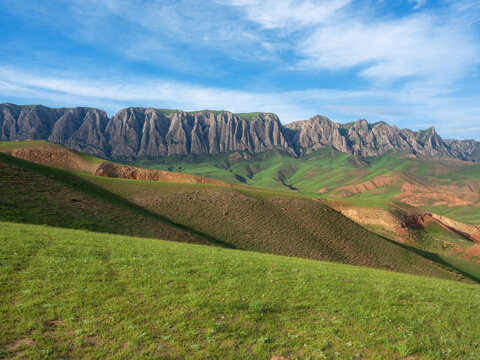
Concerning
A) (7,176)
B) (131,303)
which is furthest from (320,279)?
(7,176)

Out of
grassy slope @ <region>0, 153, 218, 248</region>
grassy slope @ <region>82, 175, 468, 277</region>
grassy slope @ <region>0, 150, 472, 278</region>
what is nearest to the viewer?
grassy slope @ <region>0, 153, 218, 248</region>

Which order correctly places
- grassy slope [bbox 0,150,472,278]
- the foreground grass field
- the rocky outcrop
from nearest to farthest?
the foreground grass field
grassy slope [bbox 0,150,472,278]
the rocky outcrop

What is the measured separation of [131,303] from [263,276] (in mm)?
9179

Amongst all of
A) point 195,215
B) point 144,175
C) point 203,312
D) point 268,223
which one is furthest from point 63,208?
point 144,175

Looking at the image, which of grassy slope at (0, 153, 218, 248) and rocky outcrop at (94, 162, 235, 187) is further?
rocky outcrop at (94, 162, 235, 187)

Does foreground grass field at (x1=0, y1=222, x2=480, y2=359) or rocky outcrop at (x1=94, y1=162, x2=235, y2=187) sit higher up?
foreground grass field at (x1=0, y1=222, x2=480, y2=359)

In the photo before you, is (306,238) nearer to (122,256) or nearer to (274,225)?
(274,225)

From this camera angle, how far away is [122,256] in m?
20.2

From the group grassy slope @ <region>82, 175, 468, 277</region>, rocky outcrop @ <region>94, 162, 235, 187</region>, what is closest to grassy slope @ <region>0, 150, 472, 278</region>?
grassy slope @ <region>82, 175, 468, 277</region>

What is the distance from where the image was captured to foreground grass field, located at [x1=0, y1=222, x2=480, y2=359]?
402 inches

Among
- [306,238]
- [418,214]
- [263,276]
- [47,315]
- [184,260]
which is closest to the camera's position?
[47,315]

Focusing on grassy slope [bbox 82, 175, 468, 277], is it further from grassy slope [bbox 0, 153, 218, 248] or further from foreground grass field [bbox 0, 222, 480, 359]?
foreground grass field [bbox 0, 222, 480, 359]

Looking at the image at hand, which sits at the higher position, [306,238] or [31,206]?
→ [31,206]

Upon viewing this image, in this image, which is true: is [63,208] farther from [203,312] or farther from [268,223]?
[203,312]
